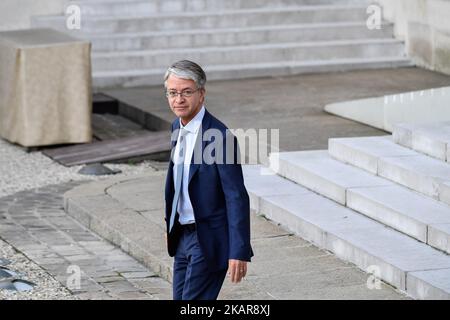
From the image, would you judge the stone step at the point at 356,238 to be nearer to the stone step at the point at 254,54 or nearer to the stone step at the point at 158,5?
the stone step at the point at 254,54

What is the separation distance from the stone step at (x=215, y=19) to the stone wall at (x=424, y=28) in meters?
0.55

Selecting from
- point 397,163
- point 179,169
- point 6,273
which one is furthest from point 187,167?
point 397,163

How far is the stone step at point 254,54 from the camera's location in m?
15.0

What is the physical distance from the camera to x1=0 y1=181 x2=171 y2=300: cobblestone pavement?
798cm

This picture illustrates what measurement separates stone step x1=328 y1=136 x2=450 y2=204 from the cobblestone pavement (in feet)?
6.64

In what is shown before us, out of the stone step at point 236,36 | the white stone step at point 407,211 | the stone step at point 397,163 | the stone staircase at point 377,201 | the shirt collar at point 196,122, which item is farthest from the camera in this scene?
the stone step at point 236,36

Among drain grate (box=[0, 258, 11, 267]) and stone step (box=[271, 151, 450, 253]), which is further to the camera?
drain grate (box=[0, 258, 11, 267])

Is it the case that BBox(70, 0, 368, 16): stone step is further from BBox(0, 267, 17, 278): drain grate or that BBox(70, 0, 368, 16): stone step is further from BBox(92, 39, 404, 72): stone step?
BBox(0, 267, 17, 278): drain grate

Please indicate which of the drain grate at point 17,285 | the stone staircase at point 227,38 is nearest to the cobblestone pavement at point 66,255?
the drain grate at point 17,285

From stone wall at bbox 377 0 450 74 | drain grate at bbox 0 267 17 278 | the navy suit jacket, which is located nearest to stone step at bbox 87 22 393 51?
stone wall at bbox 377 0 450 74

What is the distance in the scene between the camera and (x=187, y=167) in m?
6.01
